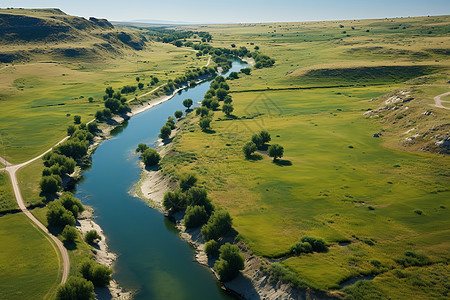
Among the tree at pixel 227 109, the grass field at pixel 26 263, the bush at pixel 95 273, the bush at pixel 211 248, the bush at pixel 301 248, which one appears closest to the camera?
the grass field at pixel 26 263

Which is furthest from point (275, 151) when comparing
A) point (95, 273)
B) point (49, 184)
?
point (49, 184)

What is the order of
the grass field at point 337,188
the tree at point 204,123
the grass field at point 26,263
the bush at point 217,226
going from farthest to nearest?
the tree at point 204,123, the bush at point 217,226, the grass field at point 337,188, the grass field at point 26,263

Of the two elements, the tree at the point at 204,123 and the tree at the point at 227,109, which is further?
the tree at the point at 227,109

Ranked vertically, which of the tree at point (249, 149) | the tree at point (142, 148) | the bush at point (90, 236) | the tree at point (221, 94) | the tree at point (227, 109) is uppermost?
the tree at point (221, 94)

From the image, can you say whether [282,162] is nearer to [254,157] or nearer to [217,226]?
[254,157]

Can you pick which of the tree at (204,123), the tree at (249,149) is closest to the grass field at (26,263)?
the tree at (249,149)

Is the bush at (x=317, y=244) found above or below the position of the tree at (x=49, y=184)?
above

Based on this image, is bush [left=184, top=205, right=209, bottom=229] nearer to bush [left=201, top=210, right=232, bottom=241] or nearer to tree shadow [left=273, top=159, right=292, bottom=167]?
bush [left=201, top=210, right=232, bottom=241]

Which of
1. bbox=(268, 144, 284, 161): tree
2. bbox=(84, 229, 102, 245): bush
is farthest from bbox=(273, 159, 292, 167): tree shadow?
bbox=(84, 229, 102, 245): bush

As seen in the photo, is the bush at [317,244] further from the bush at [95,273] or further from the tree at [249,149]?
the tree at [249,149]
